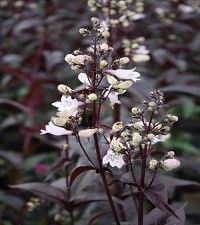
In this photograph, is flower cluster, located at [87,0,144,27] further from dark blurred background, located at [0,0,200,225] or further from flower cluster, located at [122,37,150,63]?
dark blurred background, located at [0,0,200,225]

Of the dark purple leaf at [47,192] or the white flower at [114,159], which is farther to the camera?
the dark purple leaf at [47,192]

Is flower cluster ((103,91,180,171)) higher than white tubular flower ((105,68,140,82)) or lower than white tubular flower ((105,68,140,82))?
lower

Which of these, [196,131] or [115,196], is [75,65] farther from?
[196,131]

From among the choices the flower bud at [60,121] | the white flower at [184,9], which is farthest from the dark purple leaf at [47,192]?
the white flower at [184,9]

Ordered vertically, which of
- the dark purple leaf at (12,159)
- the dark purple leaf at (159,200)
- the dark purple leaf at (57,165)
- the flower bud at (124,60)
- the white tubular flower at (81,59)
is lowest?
the dark purple leaf at (12,159)

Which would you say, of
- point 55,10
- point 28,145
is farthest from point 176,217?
point 55,10

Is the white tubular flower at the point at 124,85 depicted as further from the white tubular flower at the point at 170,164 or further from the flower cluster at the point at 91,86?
the white tubular flower at the point at 170,164

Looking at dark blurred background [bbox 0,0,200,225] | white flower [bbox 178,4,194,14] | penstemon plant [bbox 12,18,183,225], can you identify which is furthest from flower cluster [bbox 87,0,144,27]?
white flower [bbox 178,4,194,14]

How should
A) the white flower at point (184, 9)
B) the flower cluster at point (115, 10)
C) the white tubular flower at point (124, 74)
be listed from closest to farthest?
the white tubular flower at point (124, 74) < the flower cluster at point (115, 10) < the white flower at point (184, 9)

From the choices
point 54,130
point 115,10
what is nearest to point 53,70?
point 115,10
